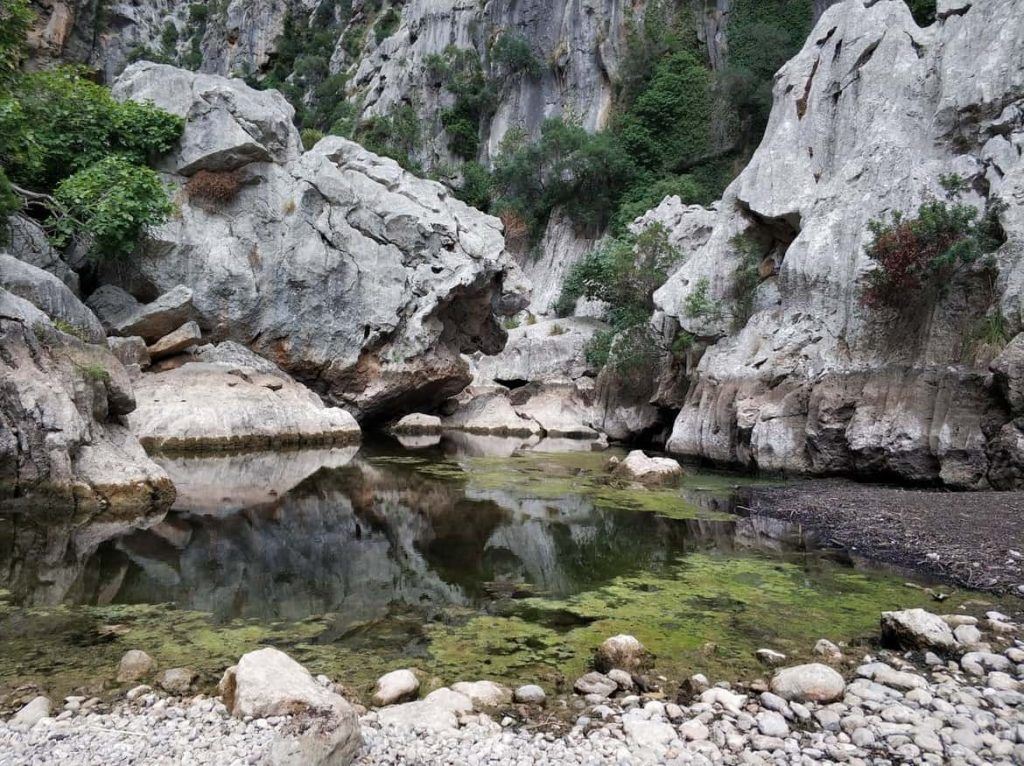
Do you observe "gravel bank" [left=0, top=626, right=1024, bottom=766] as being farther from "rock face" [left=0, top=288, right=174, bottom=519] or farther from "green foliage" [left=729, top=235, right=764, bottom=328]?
"green foliage" [left=729, top=235, right=764, bottom=328]

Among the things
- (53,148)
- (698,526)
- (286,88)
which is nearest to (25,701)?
(698,526)

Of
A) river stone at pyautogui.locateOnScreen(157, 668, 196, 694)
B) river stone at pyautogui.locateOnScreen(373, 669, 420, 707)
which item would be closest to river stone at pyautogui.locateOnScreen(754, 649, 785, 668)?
river stone at pyautogui.locateOnScreen(373, 669, 420, 707)

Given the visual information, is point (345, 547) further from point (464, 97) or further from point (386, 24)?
point (386, 24)

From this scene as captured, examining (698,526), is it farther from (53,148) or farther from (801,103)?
(53,148)

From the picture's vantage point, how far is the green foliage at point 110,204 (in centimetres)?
1869

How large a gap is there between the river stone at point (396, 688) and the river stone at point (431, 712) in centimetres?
10

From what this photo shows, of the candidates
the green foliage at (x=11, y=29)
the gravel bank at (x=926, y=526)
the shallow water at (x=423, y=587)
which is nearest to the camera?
the shallow water at (x=423, y=587)

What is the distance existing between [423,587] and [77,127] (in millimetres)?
22327

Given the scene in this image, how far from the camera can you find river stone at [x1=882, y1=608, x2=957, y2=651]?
5.28m

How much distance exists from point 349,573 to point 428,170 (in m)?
46.0

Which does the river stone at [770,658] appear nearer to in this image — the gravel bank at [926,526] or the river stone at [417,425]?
the gravel bank at [926,526]

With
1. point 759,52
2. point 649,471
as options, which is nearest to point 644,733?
point 649,471

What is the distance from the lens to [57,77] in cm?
2050

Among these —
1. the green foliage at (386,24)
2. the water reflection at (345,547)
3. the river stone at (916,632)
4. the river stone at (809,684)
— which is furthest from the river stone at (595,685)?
the green foliage at (386,24)
